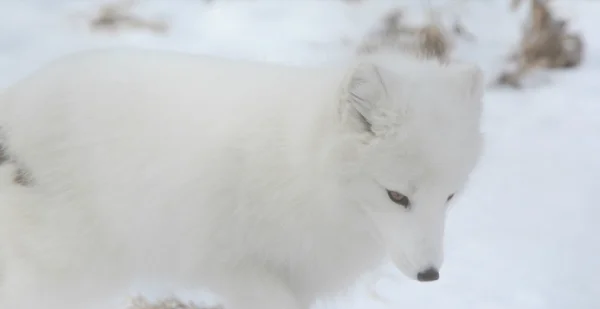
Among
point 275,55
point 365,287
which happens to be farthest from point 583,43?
point 365,287

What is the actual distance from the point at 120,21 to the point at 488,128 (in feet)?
5.66

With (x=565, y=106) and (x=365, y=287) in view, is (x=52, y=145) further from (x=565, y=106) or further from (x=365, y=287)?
(x=565, y=106)

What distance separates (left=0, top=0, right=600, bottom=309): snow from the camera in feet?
8.40

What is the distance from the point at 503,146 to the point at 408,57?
162 cm

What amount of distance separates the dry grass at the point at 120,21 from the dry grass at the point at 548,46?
65.7 inches

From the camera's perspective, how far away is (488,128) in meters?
3.32

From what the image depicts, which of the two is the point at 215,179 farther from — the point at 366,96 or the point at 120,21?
the point at 120,21

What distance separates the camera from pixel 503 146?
3.27 meters

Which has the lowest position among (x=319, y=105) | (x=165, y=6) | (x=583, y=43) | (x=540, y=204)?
(x=540, y=204)

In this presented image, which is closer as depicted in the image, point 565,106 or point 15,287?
point 15,287

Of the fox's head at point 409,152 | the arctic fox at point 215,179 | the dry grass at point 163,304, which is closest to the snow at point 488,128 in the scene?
the dry grass at point 163,304

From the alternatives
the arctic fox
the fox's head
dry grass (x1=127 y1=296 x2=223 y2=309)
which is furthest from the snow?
the fox's head

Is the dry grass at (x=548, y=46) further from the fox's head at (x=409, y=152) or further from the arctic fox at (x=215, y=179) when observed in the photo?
the fox's head at (x=409, y=152)

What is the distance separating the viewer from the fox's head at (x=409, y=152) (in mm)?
1474
